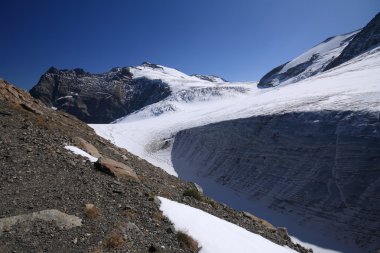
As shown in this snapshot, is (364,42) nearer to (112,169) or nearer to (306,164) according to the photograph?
(306,164)

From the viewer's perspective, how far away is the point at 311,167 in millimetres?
27922

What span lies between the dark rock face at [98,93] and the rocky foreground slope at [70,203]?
11330 cm

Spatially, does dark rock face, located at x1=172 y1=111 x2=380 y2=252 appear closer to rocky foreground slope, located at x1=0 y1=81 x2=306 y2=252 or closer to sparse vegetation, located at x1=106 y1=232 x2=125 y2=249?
rocky foreground slope, located at x1=0 y1=81 x2=306 y2=252

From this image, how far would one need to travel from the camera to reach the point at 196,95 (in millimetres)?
111312

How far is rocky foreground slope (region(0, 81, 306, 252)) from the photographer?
351 inches

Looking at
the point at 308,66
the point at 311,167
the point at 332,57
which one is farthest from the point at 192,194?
the point at 308,66

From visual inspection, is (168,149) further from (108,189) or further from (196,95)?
(196,95)

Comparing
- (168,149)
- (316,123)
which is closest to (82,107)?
(168,149)

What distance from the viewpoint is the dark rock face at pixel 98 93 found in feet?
477

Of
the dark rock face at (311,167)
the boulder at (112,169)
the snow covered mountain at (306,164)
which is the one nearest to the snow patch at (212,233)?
the boulder at (112,169)

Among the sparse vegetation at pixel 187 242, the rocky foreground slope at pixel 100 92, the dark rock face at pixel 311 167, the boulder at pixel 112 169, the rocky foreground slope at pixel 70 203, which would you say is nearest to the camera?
the rocky foreground slope at pixel 70 203

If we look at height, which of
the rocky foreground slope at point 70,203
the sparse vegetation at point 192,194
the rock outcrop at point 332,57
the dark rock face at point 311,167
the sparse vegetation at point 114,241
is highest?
the rock outcrop at point 332,57

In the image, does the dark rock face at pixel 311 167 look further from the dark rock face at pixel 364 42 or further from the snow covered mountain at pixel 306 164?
the dark rock face at pixel 364 42

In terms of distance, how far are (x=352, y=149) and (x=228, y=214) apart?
579 inches
